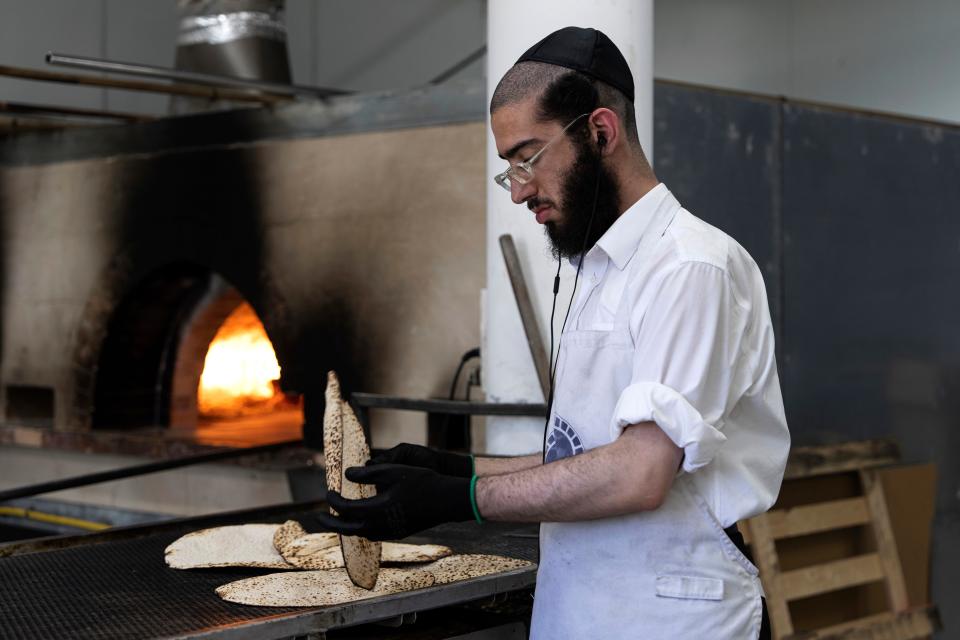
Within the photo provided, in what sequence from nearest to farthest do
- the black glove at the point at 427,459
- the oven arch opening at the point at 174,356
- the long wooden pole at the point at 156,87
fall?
the black glove at the point at 427,459 < the long wooden pole at the point at 156,87 < the oven arch opening at the point at 174,356

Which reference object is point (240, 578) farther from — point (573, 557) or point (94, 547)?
point (573, 557)

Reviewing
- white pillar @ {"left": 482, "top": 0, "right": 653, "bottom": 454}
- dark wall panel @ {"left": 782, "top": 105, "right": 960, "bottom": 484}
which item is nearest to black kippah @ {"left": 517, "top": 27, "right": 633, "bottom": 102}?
white pillar @ {"left": 482, "top": 0, "right": 653, "bottom": 454}

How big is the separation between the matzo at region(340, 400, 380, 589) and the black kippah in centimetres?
81

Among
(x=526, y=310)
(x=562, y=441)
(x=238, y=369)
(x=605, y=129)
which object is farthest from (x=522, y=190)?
(x=238, y=369)

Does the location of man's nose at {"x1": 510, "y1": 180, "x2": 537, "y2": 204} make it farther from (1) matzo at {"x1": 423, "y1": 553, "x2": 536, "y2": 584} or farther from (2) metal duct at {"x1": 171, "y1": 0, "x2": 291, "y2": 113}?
(2) metal duct at {"x1": 171, "y1": 0, "x2": 291, "y2": 113}

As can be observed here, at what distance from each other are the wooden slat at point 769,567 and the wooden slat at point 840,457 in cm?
28

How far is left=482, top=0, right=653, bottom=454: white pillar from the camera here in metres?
3.29

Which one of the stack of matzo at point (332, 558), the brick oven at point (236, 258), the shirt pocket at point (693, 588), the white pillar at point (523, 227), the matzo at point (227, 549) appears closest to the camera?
the shirt pocket at point (693, 588)

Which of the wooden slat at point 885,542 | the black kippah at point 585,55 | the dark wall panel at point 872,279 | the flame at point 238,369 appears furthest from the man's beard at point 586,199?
the flame at point 238,369

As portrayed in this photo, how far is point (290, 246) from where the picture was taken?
5.06 m

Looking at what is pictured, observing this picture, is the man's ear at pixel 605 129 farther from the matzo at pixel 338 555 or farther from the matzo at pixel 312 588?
the matzo at pixel 338 555

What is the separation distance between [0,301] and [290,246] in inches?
79.5

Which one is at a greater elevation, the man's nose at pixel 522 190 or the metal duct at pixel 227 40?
the metal duct at pixel 227 40

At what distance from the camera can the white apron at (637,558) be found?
1.63 meters
